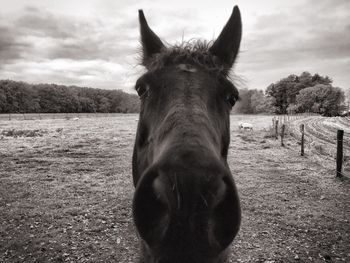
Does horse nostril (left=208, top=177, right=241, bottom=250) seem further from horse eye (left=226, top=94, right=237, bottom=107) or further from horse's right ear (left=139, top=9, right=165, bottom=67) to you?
horse's right ear (left=139, top=9, right=165, bottom=67)

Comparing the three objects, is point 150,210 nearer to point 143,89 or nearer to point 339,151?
point 143,89

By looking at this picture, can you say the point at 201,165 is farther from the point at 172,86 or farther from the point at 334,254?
the point at 334,254

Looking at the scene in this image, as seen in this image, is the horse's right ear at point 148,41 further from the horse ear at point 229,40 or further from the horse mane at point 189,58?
the horse ear at point 229,40

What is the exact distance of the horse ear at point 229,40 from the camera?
293 centimetres

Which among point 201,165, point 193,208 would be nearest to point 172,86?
point 201,165

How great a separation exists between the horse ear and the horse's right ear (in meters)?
0.63

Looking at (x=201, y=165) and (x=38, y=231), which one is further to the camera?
(x=38, y=231)

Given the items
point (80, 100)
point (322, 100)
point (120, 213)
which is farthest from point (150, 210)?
point (322, 100)

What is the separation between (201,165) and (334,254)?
4906 mm

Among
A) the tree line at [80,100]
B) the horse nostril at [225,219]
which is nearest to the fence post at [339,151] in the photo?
the horse nostril at [225,219]

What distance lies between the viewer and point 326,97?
3327 inches

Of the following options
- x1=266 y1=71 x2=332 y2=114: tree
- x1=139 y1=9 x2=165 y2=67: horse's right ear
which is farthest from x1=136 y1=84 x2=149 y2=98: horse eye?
x1=266 y1=71 x2=332 y2=114: tree

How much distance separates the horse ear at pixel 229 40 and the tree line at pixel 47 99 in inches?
2915

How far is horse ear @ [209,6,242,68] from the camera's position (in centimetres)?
293
